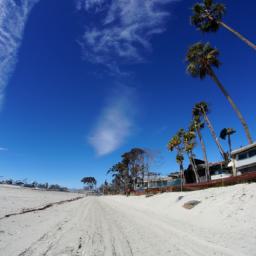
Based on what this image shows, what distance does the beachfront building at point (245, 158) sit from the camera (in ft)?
107

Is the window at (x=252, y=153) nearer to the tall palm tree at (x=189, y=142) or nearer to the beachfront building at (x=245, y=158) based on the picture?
the beachfront building at (x=245, y=158)

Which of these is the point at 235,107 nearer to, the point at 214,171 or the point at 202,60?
the point at 202,60

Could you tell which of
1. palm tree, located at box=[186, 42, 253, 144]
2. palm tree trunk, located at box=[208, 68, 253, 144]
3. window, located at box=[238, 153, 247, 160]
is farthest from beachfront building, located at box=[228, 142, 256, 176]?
palm tree, located at box=[186, 42, 253, 144]

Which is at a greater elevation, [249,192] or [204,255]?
[249,192]

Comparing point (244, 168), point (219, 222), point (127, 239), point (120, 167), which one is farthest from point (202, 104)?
point (120, 167)

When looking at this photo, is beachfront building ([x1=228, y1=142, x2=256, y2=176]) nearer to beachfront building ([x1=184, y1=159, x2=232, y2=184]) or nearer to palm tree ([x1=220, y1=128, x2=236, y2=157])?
beachfront building ([x1=184, y1=159, x2=232, y2=184])

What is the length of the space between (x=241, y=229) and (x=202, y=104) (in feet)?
132

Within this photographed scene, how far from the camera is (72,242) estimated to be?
8.15 meters

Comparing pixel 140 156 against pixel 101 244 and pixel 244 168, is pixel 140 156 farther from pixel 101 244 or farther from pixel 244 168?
pixel 101 244

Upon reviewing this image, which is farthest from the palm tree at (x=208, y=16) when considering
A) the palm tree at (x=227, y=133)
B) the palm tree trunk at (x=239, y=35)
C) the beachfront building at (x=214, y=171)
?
the palm tree at (x=227, y=133)

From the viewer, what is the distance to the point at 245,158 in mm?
34469

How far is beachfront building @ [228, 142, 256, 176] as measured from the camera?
107ft

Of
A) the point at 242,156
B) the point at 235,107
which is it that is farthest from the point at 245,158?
the point at 235,107

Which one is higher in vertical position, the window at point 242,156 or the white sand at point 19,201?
the window at point 242,156
